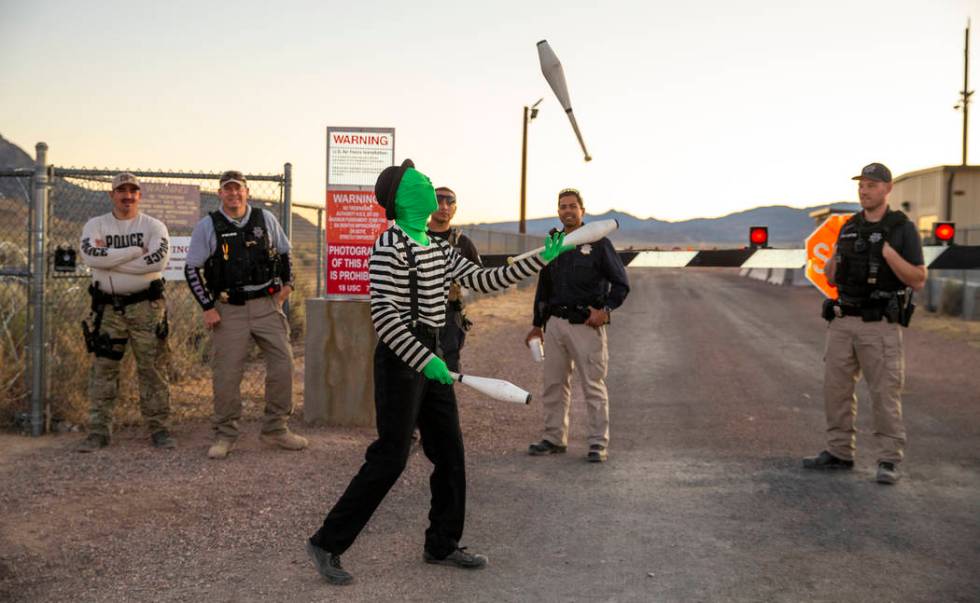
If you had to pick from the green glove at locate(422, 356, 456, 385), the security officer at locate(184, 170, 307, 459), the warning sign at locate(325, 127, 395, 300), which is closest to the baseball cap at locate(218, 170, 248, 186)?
the security officer at locate(184, 170, 307, 459)

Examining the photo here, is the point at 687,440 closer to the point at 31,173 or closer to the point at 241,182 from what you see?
the point at 241,182

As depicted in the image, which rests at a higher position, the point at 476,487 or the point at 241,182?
the point at 241,182

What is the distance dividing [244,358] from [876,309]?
15.9ft

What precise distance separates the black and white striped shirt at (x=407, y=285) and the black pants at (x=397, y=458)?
152 millimetres

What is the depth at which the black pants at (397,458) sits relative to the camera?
14.9 ft

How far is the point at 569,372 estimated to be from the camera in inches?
297

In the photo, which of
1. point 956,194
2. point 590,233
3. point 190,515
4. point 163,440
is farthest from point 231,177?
point 956,194

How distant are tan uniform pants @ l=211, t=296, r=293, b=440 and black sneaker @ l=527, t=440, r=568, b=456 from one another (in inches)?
78.9

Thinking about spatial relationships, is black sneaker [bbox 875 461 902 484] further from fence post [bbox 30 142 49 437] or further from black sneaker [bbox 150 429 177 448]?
fence post [bbox 30 142 49 437]

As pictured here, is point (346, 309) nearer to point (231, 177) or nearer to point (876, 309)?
point (231, 177)

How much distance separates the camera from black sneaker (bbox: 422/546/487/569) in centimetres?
477

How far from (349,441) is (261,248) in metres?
1.81

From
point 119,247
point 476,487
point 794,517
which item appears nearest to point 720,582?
point 794,517

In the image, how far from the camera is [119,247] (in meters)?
7.29
